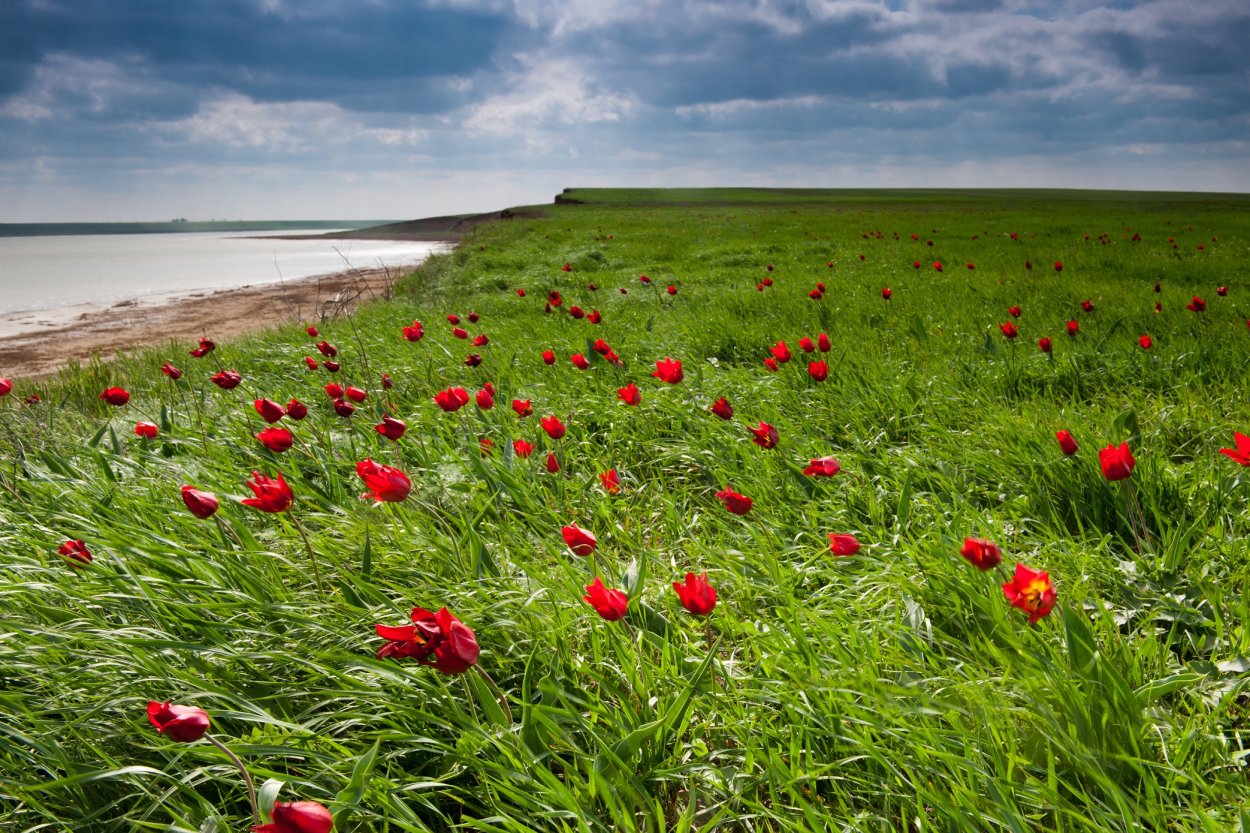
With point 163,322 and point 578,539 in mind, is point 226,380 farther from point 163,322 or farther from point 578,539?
point 163,322

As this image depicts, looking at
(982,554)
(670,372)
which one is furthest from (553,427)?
(982,554)

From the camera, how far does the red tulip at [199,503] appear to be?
67.0 inches

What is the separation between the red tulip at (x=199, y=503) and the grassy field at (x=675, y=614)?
0.80ft

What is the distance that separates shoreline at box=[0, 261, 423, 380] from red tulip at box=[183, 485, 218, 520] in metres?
7.07

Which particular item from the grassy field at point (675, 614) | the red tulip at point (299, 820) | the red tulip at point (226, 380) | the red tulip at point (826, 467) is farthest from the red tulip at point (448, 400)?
the red tulip at point (299, 820)

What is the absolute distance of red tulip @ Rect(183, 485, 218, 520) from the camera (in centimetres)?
170

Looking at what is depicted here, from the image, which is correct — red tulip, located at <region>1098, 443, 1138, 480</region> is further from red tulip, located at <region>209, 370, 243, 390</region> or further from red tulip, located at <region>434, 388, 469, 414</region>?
red tulip, located at <region>209, 370, 243, 390</region>

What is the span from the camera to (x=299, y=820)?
3.08 ft

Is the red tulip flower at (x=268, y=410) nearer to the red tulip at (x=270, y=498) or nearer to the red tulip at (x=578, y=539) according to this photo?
the red tulip at (x=270, y=498)

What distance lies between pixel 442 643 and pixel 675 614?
0.89 m

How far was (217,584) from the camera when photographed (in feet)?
6.23

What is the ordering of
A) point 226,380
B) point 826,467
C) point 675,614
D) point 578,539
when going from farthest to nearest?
point 226,380
point 826,467
point 675,614
point 578,539

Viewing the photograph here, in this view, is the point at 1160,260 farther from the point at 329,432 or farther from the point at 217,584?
the point at 217,584

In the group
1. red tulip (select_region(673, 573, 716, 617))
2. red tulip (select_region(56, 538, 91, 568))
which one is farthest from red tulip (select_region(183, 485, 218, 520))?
red tulip (select_region(673, 573, 716, 617))
